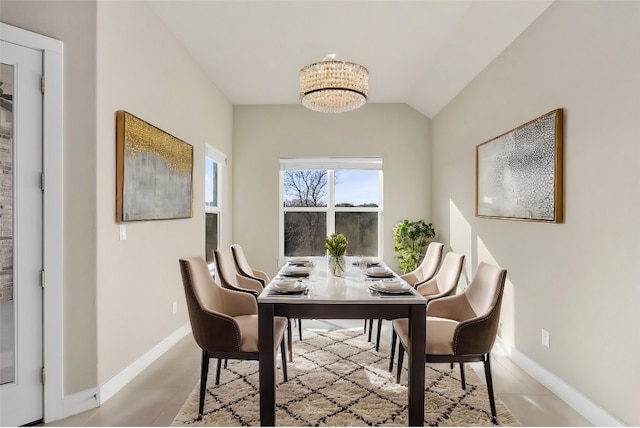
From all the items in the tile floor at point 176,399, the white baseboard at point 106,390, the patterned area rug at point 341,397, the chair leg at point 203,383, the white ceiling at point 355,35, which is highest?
the white ceiling at point 355,35

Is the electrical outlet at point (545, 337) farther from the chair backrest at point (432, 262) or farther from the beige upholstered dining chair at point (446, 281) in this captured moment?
the chair backrest at point (432, 262)

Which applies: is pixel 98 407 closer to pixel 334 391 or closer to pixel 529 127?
pixel 334 391

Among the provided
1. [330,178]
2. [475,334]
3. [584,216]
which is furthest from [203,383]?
[330,178]

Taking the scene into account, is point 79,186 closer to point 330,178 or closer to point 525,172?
point 525,172

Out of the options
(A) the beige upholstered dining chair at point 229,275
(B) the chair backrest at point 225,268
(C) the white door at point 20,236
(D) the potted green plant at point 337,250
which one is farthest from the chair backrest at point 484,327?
(C) the white door at point 20,236

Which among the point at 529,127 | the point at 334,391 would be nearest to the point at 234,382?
the point at 334,391

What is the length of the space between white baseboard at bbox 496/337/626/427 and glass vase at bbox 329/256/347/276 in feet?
5.08

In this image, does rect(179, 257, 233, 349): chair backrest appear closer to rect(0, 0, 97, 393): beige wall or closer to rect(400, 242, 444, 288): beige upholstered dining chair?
rect(0, 0, 97, 393): beige wall

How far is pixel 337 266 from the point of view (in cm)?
315

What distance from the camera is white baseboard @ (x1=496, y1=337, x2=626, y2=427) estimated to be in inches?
83.4

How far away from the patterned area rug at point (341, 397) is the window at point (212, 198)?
6.59 ft

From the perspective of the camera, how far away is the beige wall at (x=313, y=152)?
5.49 m

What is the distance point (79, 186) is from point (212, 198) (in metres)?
2.64

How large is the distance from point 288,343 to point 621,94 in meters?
2.64
